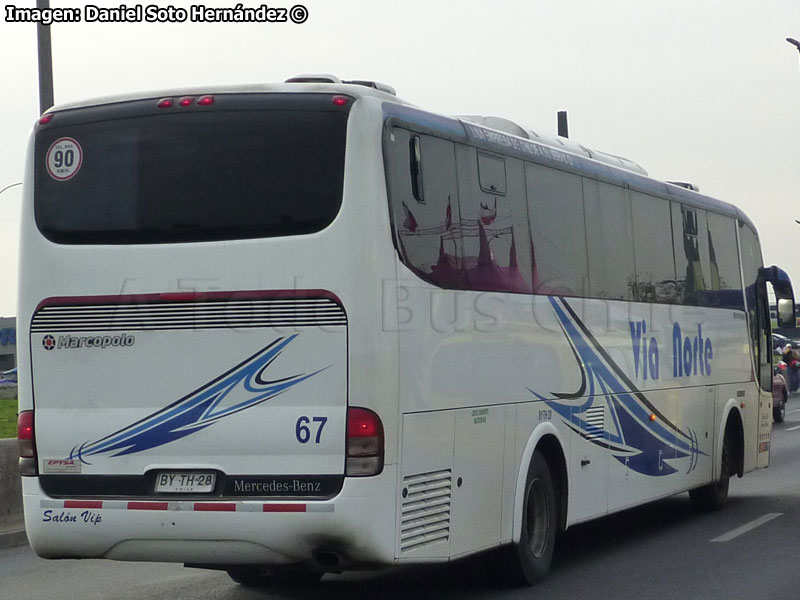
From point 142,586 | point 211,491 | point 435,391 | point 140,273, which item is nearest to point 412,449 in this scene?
point 435,391

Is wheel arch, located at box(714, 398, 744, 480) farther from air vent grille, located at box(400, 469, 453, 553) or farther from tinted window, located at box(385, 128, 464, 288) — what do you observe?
air vent grille, located at box(400, 469, 453, 553)

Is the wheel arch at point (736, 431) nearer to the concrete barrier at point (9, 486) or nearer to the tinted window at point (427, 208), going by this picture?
the tinted window at point (427, 208)

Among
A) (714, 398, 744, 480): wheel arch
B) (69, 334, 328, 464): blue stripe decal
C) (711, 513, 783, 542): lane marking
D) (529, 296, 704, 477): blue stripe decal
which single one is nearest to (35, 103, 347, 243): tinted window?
(69, 334, 328, 464): blue stripe decal

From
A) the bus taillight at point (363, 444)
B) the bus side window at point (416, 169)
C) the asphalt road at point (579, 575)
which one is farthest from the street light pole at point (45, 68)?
the bus taillight at point (363, 444)

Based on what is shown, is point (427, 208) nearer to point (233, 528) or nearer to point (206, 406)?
point (206, 406)

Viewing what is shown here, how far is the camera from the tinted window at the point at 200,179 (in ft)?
26.6

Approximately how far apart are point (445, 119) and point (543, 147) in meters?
1.84

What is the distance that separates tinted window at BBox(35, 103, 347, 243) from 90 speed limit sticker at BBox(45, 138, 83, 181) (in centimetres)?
3

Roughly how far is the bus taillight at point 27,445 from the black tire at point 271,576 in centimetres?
193

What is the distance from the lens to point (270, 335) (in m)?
8.04

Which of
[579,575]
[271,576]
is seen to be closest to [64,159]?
[271,576]

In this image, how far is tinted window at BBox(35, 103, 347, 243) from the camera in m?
8.10

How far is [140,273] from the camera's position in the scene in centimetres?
832

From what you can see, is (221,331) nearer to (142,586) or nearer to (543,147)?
(142,586)
